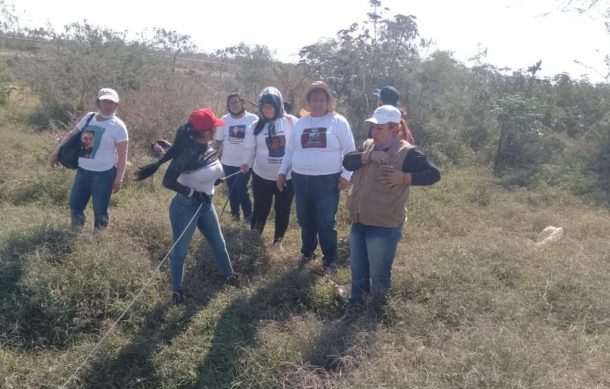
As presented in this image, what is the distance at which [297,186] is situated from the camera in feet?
14.6

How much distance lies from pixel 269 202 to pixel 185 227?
4.57 ft

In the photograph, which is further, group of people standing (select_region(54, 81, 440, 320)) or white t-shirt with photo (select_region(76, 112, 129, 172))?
white t-shirt with photo (select_region(76, 112, 129, 172))

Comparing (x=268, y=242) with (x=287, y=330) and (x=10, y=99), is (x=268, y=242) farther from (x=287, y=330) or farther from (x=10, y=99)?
(x=10, y=99)

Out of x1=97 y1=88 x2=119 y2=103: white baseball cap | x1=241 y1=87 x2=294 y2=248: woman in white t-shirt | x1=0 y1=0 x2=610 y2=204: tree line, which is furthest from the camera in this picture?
x1=0 y1=0 x2=610 y2=204: tree line

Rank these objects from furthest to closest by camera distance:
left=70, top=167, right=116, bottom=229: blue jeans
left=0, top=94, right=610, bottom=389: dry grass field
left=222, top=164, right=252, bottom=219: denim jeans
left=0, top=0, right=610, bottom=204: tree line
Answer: left=0, top=0, right=610, bottom=204: tree line → left=222, top=164, right=252, bottom=219: denim jeans → left=70, top=167, right=116, bottom=229: blue jeans → left=0, top=94, right=610, bottom=389: dry grass field

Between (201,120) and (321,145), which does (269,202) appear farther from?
(201,120)

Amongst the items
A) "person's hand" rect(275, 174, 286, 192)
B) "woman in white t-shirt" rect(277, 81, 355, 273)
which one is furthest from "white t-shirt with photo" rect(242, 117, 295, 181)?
"woman in white t-shirt" rect(277, 81, 355, 273)

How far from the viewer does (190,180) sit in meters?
3.86

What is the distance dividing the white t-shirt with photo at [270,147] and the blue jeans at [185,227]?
3.39 ft

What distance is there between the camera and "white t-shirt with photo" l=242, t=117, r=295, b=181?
493 cm

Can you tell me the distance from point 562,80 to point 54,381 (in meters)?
12.6

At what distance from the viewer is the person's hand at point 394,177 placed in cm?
344

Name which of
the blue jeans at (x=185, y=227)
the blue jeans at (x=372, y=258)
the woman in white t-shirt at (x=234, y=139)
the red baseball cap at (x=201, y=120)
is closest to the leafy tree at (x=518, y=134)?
the woman in white t-shirt at (x=234, y=139)

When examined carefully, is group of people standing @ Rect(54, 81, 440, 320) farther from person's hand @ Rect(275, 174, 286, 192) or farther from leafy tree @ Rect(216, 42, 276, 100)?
leafy tree @ Rect(216, 42, 276, 100)
